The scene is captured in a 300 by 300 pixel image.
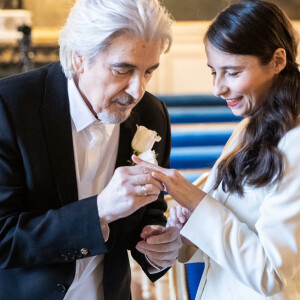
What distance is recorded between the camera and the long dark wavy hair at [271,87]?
141cm

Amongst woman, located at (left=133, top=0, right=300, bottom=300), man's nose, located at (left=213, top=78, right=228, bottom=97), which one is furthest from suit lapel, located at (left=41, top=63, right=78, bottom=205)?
man's nose, located at (left=213, top=78, right=228, bottom=97)

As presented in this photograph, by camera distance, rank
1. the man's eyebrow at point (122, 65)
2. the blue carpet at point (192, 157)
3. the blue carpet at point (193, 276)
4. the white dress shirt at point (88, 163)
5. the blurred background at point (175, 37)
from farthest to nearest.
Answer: the blurred background at point (175, 37)
the blue carpet at point (192, 157)
the blue carpet at point (193, 276)
the white dress shirt at point (88, 163)
the man's eyebrow at point (122, 65)

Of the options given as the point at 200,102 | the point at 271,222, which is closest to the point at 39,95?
the point at 271,222

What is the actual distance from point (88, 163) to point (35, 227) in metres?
0.28

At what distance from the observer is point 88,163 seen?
59.8 inches

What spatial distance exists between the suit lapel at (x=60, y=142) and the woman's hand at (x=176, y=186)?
7.8 inches

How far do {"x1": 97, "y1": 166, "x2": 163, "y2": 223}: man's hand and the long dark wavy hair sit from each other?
0.90 ft

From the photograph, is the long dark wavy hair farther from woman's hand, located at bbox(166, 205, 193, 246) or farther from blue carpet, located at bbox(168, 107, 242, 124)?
blue carpet, located at bbox(168, 107, 242, 124)

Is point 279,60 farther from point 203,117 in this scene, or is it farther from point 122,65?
point 203,117

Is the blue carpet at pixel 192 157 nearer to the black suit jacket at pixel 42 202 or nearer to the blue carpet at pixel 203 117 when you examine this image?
the blue carpet at pixel 203 117

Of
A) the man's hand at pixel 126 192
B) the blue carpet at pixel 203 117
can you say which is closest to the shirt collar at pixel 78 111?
the man's hand at pixel 126 192

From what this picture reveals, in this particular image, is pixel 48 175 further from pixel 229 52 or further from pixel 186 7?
pixel 186 7

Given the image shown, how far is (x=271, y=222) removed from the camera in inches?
50.2

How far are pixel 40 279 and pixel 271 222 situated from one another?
0.68 meters
